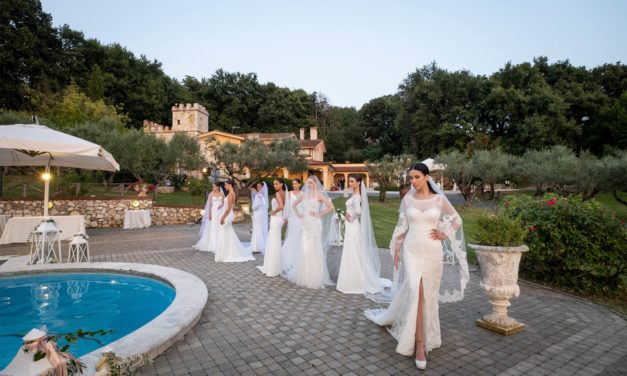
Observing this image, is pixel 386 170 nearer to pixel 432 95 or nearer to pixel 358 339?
pixel 432 95


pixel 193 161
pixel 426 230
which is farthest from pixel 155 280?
pixel 193 161

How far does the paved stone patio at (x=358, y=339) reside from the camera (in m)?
3.48

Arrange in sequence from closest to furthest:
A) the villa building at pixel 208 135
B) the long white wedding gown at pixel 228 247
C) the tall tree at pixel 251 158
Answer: the long white wedding gown at pixel 228 247 → the tall tree at pixel 251 158 → the villa building at pixel 208 135

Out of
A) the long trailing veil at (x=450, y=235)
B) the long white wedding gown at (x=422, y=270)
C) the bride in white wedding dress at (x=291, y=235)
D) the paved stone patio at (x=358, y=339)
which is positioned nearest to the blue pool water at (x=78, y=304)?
the paved stone patio at (x=358, y=339)

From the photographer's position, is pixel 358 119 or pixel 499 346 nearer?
pixel 499 346

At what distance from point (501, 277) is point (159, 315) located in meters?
4.33

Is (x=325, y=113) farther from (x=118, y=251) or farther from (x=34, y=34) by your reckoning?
(x=118, y=251)

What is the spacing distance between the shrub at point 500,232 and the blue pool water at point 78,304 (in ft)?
16.3

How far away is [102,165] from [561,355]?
12.4 metres

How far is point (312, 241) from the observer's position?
651 centimetres

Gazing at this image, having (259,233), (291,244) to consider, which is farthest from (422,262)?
(259,233)

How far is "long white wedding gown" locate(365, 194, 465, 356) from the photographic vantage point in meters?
3.71

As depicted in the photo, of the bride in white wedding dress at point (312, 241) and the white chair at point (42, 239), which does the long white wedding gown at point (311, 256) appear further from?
the white chair at point (42, 239)

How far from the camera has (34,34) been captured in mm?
39031
